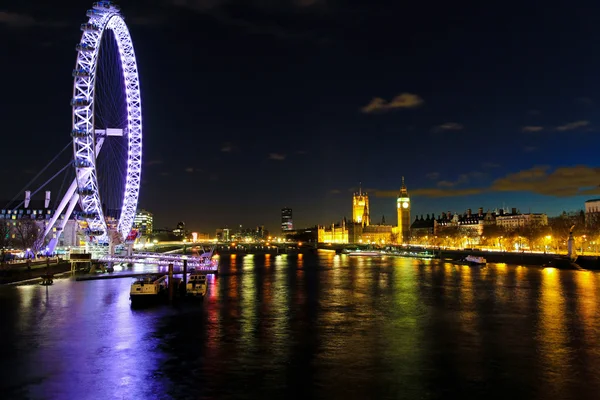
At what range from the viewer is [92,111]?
2191 inches

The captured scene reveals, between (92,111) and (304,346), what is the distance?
4050 centimetres

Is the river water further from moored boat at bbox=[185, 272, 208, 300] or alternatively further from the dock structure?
the dock structure

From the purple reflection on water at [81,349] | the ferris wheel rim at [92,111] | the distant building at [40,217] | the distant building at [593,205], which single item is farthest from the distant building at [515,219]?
the purple reflection on water at [81,349]

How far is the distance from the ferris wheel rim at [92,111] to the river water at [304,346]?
56.0 feet

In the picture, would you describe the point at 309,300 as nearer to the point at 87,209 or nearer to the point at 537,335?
the point at 537,335

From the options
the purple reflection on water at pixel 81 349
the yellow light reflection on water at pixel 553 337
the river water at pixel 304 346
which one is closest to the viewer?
the river water at pixel 304 346

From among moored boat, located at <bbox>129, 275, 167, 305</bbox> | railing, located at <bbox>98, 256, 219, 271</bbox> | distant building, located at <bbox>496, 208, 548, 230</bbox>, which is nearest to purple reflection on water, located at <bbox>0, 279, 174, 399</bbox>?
moored boat, located at <bbox>129, 275, 167, 305</bbox>

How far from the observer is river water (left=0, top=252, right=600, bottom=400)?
18.2 m

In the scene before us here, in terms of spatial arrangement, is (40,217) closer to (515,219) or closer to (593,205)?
(593,205)

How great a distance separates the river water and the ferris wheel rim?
17.1 m

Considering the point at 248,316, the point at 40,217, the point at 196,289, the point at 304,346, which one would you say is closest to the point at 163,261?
the point at 196,289

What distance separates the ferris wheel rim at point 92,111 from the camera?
54719mm

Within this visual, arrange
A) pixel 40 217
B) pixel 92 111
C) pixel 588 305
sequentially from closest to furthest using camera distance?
pixel 588 305
pixel 92 111
pixel 40 217

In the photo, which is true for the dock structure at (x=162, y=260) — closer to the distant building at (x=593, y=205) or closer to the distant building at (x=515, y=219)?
the distant building at (x=593, y=205)
